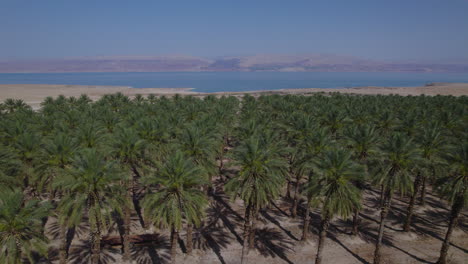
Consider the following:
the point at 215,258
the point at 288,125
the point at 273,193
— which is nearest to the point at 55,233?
the point at 215,258

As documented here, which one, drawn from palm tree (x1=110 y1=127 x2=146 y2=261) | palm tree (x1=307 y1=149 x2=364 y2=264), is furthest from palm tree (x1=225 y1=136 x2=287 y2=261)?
palm tree (x1=110 y1=127 x2=146 y2=261)

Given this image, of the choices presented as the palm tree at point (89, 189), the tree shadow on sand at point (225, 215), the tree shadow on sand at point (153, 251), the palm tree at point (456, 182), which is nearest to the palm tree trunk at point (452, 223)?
the palm tree at point (456, 182)

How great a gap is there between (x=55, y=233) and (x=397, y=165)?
35.0 metres

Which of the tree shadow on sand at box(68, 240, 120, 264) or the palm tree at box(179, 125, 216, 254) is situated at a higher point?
the palm tree at box(179, 125, 216, 254)

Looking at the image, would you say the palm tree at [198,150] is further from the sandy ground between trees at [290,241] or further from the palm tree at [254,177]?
the palm tree at [254,177]

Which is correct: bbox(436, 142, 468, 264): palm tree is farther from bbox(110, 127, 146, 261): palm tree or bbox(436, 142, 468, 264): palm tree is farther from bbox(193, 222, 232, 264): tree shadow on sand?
bbox(110, 127, 146, 261): palm tree

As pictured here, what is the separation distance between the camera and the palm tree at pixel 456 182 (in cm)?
2619

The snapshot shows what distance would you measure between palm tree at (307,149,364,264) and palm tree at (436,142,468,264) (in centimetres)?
846

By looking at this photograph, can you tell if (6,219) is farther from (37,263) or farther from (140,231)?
(140,231)

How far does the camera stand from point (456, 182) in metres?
26.7

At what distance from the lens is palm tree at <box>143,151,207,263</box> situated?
23297 mm

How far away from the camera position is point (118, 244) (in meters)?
30.9

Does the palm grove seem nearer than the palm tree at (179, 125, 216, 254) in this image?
Yes

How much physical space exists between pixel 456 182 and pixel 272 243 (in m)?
17.9
